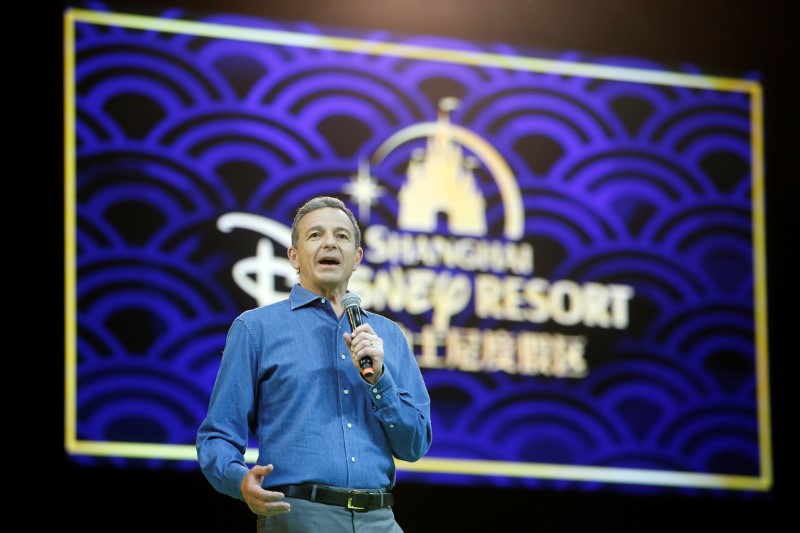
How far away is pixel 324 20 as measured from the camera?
4906mm

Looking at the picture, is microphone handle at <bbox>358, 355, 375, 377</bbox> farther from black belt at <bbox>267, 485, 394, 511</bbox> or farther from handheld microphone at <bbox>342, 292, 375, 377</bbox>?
black belt at <bbox>267, 485, 394, 511</bbox>

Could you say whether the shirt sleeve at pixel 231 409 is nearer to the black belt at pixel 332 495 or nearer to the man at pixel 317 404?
the man at pixel 317 404

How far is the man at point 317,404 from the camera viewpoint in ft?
8.13

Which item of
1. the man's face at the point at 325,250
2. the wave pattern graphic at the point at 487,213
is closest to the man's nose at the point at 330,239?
the man's face at the point at 325,250

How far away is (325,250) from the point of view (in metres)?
2.64

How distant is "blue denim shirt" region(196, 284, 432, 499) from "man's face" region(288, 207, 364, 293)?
0.05 meters

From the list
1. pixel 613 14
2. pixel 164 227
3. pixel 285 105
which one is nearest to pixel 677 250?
pixel 613 14

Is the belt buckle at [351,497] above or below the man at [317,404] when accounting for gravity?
below

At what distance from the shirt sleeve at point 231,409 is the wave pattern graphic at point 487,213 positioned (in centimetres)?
207

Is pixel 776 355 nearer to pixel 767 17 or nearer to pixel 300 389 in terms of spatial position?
pixel 767 17

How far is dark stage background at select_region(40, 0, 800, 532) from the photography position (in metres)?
4.53

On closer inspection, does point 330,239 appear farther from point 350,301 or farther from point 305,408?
point 305,408
